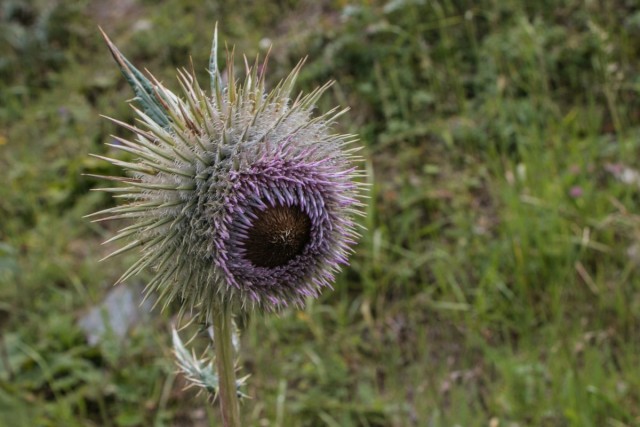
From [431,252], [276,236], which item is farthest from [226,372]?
[431,252]

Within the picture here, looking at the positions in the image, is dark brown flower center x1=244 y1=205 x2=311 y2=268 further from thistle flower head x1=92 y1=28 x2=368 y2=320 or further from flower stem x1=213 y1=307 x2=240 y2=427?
flower stem x1=213 y1=307 x2=240 y2=427

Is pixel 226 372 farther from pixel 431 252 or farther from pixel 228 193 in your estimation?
pixel 431 252

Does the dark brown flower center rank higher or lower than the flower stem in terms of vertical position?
higher

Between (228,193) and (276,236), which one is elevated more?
(228,193)

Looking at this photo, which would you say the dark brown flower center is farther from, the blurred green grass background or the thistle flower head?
the blurred green grass background

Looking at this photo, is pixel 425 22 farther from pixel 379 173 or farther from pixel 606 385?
pixel 606 385

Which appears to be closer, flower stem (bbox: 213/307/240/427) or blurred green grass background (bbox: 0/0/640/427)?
flower stem (bbox: 213/307/240/427)

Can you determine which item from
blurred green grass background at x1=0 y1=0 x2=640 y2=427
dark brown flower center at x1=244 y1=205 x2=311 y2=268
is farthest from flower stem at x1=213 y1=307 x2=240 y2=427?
blurred green grass background at x1=0 y1=0 x2=640 y2=427
